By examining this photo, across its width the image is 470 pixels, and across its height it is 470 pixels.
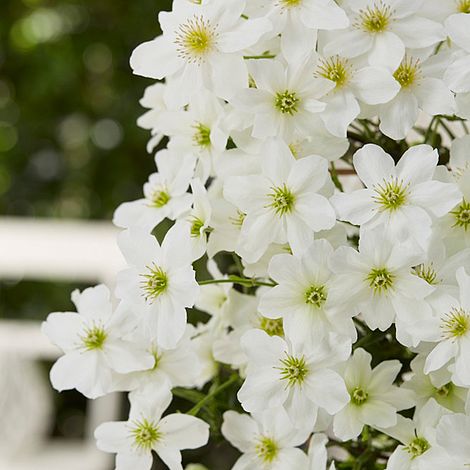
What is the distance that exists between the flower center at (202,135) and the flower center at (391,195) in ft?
0.38

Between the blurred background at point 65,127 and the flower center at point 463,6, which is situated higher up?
the blurred background at point 65,127

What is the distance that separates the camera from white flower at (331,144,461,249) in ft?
1.38

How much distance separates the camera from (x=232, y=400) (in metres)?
0.57

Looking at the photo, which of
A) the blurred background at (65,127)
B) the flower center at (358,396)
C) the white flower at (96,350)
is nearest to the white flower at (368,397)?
the flower center at (358,396)

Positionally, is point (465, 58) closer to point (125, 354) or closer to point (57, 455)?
point (125, 354)

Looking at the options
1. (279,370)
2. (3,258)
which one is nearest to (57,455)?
(3,258)

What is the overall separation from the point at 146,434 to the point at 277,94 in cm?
19

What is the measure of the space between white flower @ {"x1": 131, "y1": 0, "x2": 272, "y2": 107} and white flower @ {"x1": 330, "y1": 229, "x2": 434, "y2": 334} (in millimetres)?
99

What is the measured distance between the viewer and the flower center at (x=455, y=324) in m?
Answer: 0.41

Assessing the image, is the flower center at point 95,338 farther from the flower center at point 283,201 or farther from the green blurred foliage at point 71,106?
the green blurred foliage at point 71,106

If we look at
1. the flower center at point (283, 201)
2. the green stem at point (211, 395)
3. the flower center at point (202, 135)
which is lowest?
the green stem at point (211, 395)

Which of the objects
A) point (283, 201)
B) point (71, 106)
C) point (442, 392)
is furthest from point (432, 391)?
point (71, 106)

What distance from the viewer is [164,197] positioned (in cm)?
52

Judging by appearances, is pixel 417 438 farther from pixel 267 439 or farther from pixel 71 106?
pixel 71 106
